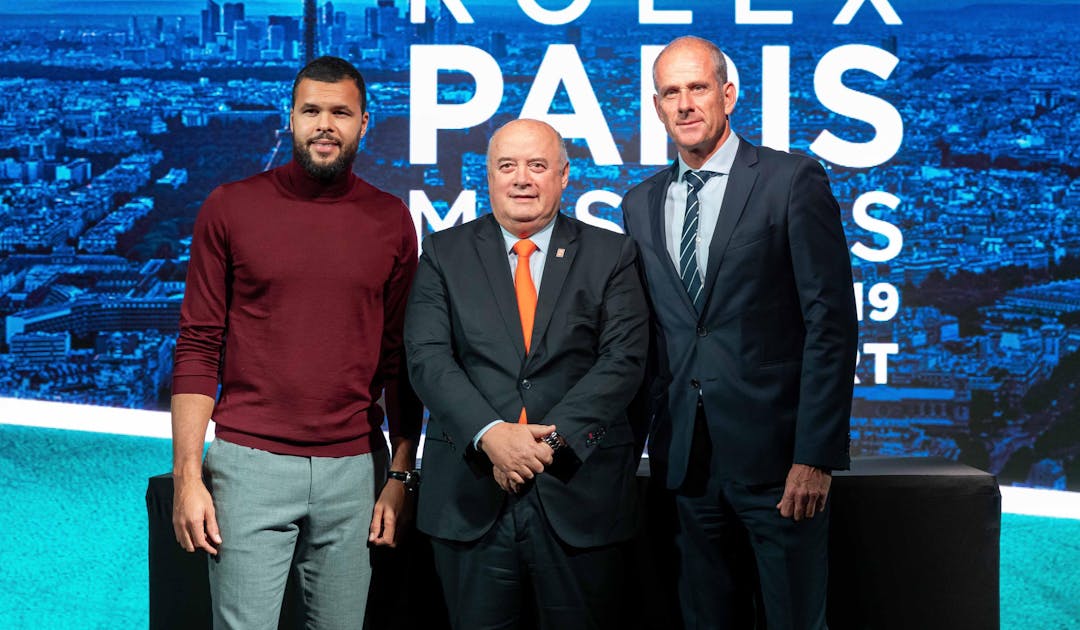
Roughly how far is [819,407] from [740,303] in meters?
0.26

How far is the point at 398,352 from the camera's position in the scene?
2.04 meters

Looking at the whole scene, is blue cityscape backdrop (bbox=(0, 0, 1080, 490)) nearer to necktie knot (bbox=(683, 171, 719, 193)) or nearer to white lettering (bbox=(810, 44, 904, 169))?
white lettering (bbox=(810, 44, 904, 169))

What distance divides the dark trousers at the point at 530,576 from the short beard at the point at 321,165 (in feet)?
2.49

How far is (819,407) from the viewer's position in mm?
1897

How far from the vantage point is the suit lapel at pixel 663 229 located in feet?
6.49

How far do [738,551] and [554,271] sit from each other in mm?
→ 712

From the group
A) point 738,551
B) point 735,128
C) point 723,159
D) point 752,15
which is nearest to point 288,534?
point 738,551

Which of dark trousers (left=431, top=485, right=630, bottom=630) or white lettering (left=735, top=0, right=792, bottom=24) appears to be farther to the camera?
white lettering (left=735, top=0, right=792, bottom=24)

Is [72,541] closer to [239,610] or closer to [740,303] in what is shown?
[239,610]

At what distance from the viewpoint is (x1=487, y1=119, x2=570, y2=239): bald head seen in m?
1.93

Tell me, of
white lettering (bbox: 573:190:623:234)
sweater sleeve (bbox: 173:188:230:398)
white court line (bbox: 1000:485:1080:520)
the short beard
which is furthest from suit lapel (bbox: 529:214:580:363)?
white court line (bbox: 1000:485:1080:520)

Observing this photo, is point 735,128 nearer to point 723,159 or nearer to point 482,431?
point 723,159

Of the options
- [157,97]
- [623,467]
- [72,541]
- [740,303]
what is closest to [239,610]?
[623,467]

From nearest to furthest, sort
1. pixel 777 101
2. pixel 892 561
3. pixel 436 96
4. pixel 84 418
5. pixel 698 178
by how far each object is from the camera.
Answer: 1. pixel 698 178
2. pixel 892 561
3. pixel 777 101
4. pixel 436 96
5. pixel 84 418
